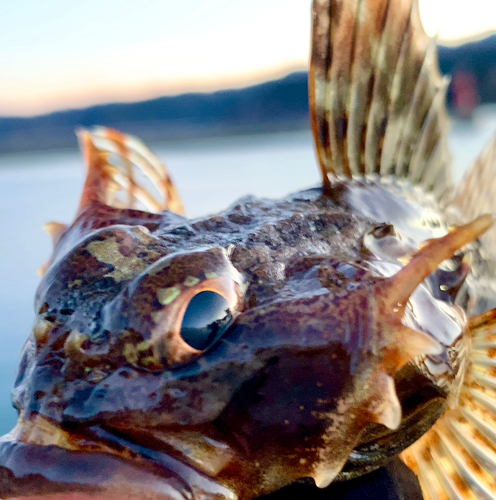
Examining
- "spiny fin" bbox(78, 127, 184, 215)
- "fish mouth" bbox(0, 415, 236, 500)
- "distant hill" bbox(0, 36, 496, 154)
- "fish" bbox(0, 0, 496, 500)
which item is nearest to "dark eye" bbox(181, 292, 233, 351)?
"fish" bbox(0, 0, 496, 500)

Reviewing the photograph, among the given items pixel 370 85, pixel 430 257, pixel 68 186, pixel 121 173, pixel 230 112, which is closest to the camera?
pixel 430 257

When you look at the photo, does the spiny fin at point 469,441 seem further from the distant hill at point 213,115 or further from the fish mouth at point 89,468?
the distant hill at point 213,115

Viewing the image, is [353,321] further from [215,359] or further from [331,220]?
[331,220]

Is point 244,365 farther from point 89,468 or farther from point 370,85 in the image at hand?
point 370,85

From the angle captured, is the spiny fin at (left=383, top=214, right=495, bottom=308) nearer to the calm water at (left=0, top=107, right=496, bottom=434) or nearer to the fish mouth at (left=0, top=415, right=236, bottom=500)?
the fish mouth at (left=0, top=415, right=236, bottom=500)

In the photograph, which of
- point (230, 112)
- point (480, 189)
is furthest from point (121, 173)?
point (230, 112)

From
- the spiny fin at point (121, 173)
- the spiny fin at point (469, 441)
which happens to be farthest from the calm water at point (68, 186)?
the spiny fin at point (469, 441)

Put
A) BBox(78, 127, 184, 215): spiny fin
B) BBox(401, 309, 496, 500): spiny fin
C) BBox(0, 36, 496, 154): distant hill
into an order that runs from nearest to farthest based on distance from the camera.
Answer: BBox(401, 309, 496, 500): spiny fin
BBox(78, 127, 184, 215): spiny fin
BBox(0, 36, 496, 154): distant hill
